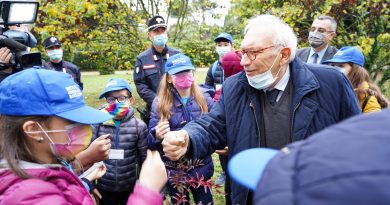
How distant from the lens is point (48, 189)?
1.53 metres

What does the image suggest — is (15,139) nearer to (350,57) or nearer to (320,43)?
(350,57)

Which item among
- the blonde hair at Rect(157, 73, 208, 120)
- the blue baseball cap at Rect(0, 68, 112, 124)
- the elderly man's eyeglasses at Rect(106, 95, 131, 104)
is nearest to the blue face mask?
the blonde hair at Rect(157, 73, 208, 120)

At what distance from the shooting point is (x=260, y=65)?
2463 millimetres

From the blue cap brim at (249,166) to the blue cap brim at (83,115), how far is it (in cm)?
106

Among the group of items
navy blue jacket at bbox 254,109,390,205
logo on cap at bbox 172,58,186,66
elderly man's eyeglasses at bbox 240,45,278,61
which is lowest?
logo on cap at bbox 172,58,186,66

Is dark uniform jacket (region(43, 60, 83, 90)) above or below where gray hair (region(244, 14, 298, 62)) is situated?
below

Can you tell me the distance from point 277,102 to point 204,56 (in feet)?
24.2

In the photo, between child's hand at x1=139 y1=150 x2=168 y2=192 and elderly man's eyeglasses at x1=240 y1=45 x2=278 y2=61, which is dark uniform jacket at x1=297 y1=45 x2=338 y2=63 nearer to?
elderly man's eyeglasses at x1=240 y1=45 x2=278 y2=61

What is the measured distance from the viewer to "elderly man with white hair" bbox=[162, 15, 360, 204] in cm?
230

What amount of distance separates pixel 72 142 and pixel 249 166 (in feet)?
4.07

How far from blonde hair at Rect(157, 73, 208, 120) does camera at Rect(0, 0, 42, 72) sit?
1.21m

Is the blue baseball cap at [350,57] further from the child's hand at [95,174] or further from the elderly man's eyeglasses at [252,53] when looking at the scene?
the child's hand at [95,174]

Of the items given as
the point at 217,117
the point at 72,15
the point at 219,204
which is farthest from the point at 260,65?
the point at 72,15

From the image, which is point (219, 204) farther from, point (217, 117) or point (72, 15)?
point (72, 15)
